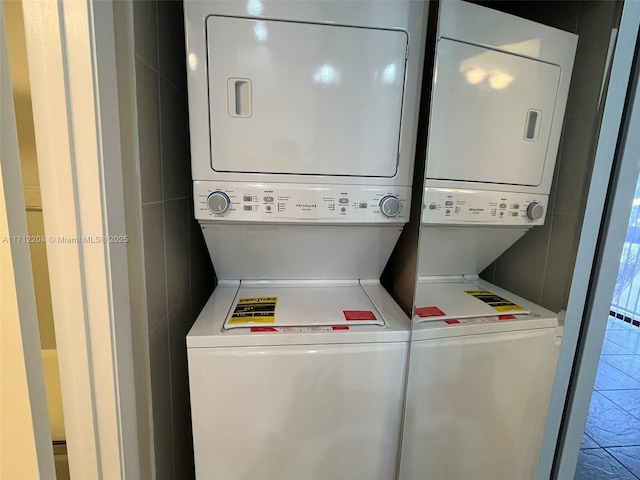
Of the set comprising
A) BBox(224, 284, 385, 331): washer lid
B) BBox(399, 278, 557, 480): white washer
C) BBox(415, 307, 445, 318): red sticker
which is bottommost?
BBox(399, 278, 557, 480): white washer

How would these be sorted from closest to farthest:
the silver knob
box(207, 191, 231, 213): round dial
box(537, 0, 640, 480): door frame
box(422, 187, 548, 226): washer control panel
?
box(537, 0, 640, 480): door frame → the silver knob → box(422, 187, 548, 226): washer control panel → box(207, 191, 231, 213): round dial

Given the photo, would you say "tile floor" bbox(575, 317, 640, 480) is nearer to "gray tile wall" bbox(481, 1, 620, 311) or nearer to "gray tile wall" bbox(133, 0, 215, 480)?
"gray tile wall" bbox(481, 1, 620, 311)

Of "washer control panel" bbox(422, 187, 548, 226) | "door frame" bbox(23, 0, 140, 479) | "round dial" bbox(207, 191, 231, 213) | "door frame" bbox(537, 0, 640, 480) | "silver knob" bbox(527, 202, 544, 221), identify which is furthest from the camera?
"round dial" bbox(207, 191, 231, 213)

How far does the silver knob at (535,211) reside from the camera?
2.82 feet

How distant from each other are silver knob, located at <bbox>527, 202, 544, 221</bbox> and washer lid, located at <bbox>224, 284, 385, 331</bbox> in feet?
1.75

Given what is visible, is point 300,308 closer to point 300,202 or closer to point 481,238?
point 300,202

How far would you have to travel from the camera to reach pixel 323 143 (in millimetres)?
1095

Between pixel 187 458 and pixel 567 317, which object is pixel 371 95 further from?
pixel 187 458

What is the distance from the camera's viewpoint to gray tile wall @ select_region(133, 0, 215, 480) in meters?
0.93

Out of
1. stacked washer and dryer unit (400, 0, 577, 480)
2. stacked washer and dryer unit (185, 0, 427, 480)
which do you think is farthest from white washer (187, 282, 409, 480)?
stacked washer and dryer unit (400, 0, 577, 480)

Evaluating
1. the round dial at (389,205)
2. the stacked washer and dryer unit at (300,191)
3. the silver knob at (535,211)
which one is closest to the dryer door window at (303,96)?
the stacked washer and dryer unit at (300,191)

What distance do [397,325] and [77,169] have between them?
97 cm

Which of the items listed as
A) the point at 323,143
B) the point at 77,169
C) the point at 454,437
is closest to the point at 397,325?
the point at 454,437

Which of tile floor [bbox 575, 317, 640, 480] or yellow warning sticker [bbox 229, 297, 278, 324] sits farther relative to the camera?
yellow warning sticker [bbox 229, 297, 278, 324]
